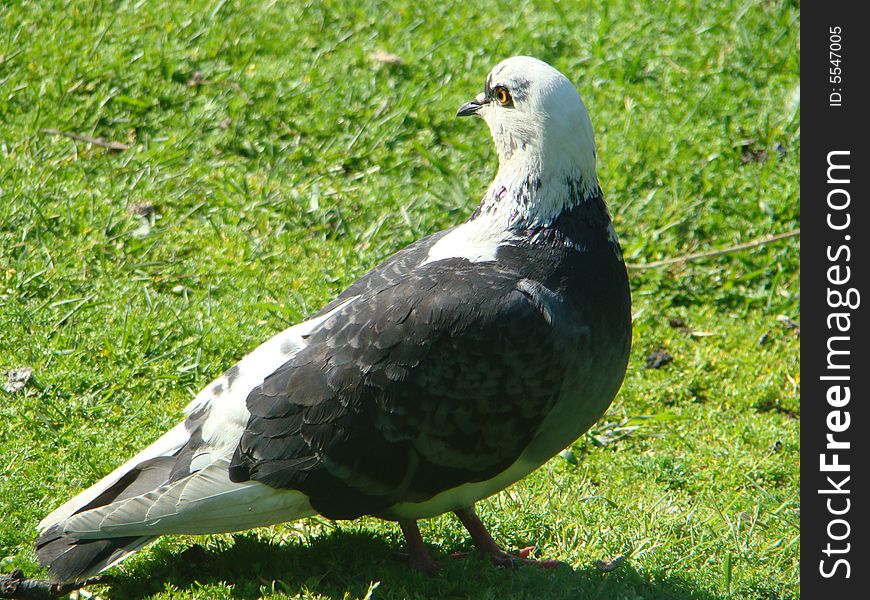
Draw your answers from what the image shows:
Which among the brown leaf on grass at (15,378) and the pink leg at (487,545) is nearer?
the pink leg at (487,545)

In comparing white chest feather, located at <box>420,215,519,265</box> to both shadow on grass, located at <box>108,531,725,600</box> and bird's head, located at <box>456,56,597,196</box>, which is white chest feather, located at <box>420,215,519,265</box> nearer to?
bird's head, located at <box>456,56,597,196</box>

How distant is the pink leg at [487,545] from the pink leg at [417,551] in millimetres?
203

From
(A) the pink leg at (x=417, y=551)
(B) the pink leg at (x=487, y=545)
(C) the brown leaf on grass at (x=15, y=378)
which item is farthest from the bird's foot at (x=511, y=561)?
(C) the brown leaf on grass at (x=15, y=378)

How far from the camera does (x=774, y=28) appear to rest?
25.7 ft

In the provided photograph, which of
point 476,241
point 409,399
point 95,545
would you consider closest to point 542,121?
point 476,241

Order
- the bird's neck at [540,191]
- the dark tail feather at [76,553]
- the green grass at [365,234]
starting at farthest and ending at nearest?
→ the green grass at [365,234]
the bird's neck at [540,191]
the dark tail feather at [76,553]

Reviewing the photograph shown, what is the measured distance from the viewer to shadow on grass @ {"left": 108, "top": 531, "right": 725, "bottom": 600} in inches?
159

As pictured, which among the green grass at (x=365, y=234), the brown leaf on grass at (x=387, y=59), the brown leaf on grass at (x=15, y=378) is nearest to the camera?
the green grass at (x=365, y=234)

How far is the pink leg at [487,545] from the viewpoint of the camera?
168 inches

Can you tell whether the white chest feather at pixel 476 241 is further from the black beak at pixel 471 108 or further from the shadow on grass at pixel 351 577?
the shadow on grass at pixel 351 577

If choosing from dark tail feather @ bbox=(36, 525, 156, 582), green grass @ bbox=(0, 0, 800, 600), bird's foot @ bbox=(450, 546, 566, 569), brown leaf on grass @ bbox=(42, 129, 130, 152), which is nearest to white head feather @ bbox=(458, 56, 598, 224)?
bird's foot @ bbox=(450, 546, 566, 569)

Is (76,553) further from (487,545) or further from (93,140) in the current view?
(93,140)

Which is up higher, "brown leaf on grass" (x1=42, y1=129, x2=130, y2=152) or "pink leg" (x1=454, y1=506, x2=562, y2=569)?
"brown leaf on grass" (x1=42, y1=129, x2=130, y2=152)

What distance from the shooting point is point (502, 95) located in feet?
14.1
